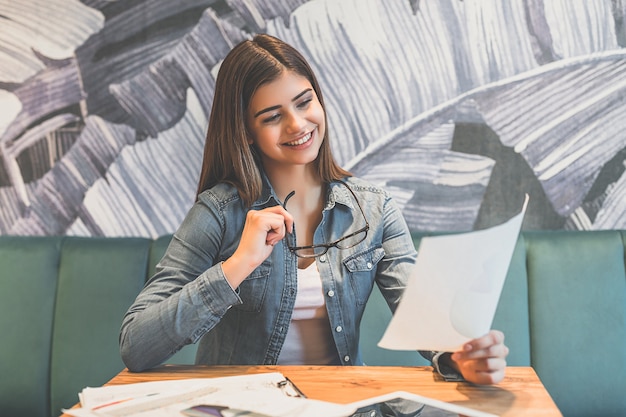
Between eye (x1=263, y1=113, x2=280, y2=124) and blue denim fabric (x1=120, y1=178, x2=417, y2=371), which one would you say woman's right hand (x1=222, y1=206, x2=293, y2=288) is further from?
eye (x1=263, y1=113, x2=280, y2=124)

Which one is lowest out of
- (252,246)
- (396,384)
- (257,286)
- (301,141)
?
(396,384)

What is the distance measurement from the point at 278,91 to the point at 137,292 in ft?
2.38

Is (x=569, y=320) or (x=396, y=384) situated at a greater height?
(x=396, y=384)

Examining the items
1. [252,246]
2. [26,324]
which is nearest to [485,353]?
[252,246]

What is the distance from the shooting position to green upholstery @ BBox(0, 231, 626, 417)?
5.50ft

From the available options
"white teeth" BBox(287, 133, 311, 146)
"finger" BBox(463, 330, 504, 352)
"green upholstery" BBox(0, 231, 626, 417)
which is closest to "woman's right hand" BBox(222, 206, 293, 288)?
"white teeth" BBox(287, 133, 311, 146)

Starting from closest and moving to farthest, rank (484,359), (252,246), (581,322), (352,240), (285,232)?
(484,359), (252,246), (285,232), (352,240), (581,322)

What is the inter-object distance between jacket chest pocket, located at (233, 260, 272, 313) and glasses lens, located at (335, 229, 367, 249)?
151mm

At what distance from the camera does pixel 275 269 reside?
1.36 metres

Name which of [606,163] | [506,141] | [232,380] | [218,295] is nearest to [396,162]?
[506,141]

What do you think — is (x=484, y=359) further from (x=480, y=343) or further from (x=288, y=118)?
(x=288, y=118)

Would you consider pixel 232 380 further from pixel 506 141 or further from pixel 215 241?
pixel 506 141

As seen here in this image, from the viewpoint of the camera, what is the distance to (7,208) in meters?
2.01

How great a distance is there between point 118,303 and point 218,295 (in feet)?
2.41
